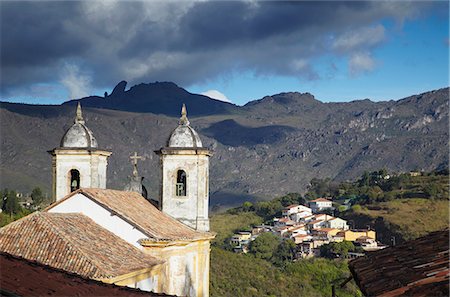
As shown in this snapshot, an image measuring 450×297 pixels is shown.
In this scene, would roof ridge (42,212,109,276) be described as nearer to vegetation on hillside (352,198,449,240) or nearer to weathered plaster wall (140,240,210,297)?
weathered plaster wall (140,240,210,297)

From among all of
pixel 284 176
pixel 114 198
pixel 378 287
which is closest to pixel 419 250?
pixel 378 287

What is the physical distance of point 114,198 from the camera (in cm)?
1850

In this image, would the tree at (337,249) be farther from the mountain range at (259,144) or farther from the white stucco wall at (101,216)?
the white stucco wall at (101,216)

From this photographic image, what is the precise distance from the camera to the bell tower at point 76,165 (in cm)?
2123

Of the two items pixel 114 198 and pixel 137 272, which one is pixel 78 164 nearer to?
pixel 114 198

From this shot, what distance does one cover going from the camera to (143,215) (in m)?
18.9

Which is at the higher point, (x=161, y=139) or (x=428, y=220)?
(x=161, y=139)

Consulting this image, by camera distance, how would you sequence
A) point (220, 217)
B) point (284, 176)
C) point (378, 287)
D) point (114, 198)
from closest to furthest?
point (378, 287)
point (114, 198)
point (220, 217)
point (284, 176)

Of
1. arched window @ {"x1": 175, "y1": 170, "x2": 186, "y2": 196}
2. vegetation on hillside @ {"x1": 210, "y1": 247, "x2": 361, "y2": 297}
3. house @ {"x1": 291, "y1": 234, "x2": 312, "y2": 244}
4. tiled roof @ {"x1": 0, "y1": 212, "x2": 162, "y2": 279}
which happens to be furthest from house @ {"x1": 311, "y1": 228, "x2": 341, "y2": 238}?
tiled roof @ {"x1": 0, "y1": 212, "x2": 162, "y2": 279}

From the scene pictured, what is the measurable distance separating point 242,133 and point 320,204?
82.6 metres

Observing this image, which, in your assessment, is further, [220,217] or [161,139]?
[161,139]

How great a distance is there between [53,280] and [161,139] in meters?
133

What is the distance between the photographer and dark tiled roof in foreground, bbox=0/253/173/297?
7352 millimetres

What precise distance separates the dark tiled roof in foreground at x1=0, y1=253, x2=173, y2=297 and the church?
3.43 meters
